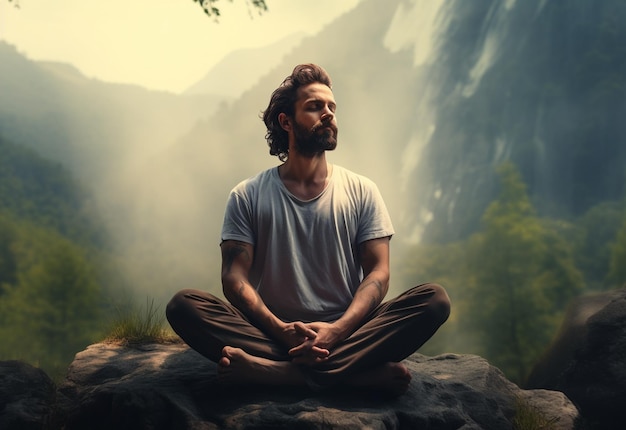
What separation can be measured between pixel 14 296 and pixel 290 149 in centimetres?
2074

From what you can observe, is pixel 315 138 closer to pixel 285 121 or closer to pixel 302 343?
pixel 285 121

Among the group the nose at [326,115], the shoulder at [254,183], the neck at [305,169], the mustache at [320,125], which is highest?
the nose at [326,115]

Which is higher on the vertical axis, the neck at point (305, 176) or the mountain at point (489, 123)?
the mountain at point (489, 123)

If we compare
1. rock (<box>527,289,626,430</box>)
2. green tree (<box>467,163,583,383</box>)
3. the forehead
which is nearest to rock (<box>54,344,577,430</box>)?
rock (<box>527,289,626,430</box>)

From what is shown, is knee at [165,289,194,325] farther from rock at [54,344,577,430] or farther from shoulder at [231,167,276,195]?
shoulder at [231,167,276,195]

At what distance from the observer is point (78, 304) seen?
2022cm

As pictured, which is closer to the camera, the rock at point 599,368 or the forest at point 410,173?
the rock at point 599,368

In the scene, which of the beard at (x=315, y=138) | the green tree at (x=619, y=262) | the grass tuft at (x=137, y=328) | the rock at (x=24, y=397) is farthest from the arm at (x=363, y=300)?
the green tree at (x=619, y=262)

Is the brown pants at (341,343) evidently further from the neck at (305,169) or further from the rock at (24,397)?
the rock at (24,397)

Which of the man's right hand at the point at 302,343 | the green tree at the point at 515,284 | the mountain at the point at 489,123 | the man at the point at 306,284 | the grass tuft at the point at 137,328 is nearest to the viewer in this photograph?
the man's right hand at the point at 302,343

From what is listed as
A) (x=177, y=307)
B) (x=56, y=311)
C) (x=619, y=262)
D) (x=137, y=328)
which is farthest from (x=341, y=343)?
(x=56, y=311)

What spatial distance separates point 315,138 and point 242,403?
58.7 inches

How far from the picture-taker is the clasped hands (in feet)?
12.0

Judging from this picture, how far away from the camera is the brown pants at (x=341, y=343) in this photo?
12.4ft
